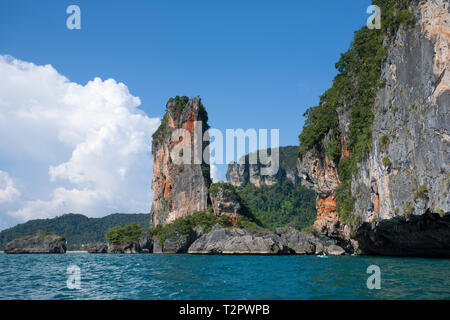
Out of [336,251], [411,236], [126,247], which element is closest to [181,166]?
[126,247]

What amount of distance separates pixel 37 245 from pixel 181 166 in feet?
151

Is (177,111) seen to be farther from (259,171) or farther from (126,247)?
(259,171)

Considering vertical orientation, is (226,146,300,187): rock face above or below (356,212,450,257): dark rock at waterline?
above

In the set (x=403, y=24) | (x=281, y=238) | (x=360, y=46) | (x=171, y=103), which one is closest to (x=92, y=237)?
(x=171, y=103)

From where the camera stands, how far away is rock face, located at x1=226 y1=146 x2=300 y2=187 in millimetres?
170500

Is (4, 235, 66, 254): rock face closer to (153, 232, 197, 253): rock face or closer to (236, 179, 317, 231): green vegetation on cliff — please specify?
(153, 232, 197, 253): rock face

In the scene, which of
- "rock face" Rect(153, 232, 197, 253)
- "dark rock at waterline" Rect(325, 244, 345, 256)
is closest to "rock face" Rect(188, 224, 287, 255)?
"dark rock at waterline" Rect(325, 244, 345, 256)

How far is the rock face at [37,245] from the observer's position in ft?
333

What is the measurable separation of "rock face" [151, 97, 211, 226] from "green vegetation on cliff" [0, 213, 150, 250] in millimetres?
78623
